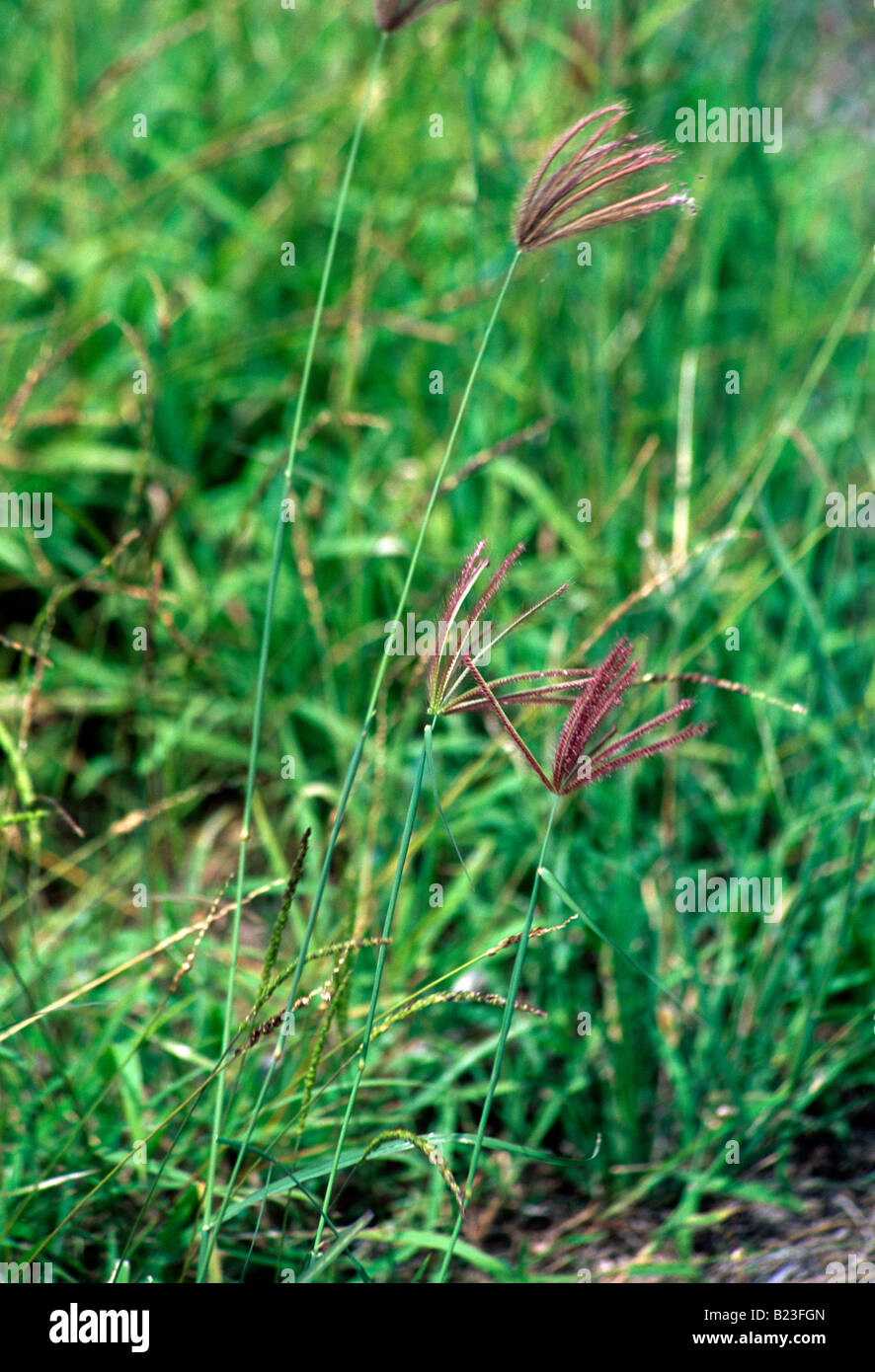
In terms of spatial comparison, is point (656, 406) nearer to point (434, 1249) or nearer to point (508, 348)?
point (508, 348)

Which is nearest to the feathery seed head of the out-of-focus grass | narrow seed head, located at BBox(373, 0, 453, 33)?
the out-of-focus grass

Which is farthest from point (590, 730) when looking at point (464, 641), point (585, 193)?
point (585, 193)

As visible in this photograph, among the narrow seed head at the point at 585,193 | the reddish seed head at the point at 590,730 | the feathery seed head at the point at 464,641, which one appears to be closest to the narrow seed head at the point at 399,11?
the narrow seed head at the point at 585,193

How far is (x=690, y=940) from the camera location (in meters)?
1.71

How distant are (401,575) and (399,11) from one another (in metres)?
1.11

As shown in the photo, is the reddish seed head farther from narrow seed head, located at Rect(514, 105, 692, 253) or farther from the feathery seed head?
narrow seed head, located at Rect(514, 105, 692, 253)

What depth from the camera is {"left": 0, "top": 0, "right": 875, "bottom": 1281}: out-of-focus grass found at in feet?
5.20

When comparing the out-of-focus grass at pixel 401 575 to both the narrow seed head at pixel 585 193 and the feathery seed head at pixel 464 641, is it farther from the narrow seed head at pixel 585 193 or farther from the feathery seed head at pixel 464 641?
Answer: the narrow seed head at pixel 585 193

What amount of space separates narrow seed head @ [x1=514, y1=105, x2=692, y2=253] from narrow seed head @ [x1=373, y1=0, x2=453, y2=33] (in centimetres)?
26

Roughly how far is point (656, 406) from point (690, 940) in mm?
1372

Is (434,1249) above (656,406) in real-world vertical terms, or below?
below

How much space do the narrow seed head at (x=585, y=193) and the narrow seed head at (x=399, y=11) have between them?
26cm

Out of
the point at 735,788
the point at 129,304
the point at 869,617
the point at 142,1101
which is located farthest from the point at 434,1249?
the point at 129,304
